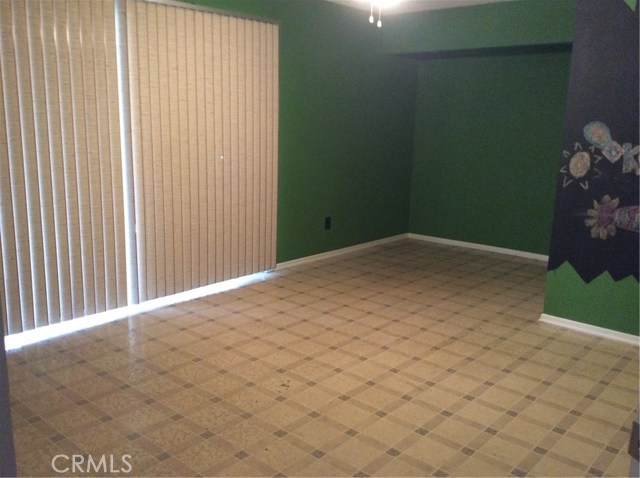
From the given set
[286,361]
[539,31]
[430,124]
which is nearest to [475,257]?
[430,124]

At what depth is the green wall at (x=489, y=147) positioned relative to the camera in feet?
18.9

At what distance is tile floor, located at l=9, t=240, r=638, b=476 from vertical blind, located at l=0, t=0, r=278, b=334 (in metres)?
0.35

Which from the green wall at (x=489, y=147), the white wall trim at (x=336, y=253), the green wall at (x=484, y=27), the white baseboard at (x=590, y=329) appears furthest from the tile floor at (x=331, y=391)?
the green wall at (x=484, y=27)

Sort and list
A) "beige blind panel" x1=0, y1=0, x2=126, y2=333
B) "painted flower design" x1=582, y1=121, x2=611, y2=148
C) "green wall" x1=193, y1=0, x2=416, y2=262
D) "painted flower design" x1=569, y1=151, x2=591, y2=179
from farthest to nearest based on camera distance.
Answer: "green wall" x1=193, y1=0, x2=416, y2=262, "painted flower design" x1=569, y1=151, x2=591, y2=179, "painted flower design" x1=582, y1=121, x2=611, y2=148, "beige blind panel" x1=0, y1=0, x2=126, y2=333

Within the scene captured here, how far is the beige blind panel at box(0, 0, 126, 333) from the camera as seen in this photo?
3.28 m

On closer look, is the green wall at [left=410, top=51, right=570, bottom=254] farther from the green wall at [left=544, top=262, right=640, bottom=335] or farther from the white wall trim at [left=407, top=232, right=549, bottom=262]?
the green wall at [left=544, top=262, right=640, bottom=335]

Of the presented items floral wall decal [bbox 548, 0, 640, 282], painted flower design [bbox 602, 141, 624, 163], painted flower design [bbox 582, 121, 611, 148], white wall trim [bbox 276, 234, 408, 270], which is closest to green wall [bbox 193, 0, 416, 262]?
white wall trim [bbox 276, 234, 408, 270]

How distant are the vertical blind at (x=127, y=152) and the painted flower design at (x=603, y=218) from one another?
8.52ft

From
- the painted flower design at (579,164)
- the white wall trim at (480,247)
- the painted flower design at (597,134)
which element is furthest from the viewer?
the white wall trim at (480,247)

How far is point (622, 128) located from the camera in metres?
3.55

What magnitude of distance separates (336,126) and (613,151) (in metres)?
2.70

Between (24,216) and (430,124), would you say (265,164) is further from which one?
(430,124)

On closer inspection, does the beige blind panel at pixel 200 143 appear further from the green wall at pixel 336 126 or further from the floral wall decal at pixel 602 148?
the floral wall decal at pixel 602 148

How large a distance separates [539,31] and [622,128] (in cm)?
178
